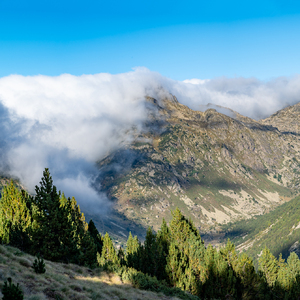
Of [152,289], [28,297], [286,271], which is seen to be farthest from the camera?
[286,271]

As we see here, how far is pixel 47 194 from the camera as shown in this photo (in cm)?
4697

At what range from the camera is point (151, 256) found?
59938 millimetres

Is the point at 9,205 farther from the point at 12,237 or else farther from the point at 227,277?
the point at 227,277

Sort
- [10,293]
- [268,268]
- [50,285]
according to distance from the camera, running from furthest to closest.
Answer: [268,268]
[50,285]
[10,293]

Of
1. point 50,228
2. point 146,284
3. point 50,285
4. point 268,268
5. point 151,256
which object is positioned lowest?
point 146,284

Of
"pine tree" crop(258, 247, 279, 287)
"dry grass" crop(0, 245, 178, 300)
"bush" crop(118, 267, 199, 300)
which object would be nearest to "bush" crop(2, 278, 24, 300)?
"dry grass" crop(0, 245, 178, 300)

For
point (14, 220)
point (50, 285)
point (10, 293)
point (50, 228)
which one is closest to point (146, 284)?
point (50, 285)

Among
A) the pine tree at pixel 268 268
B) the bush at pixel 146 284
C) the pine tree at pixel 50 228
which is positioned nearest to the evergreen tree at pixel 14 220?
the pine tree at pixel 50 228

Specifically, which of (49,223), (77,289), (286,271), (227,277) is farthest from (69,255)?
(286,271)

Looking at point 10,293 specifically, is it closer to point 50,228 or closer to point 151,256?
point 50,228

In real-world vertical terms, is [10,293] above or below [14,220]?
above

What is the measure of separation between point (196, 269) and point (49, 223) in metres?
35.0

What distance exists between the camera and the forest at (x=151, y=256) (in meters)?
45.4

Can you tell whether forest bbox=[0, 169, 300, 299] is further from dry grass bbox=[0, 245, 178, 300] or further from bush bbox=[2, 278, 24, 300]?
bush bbox=[2, 278, 24, 300]
